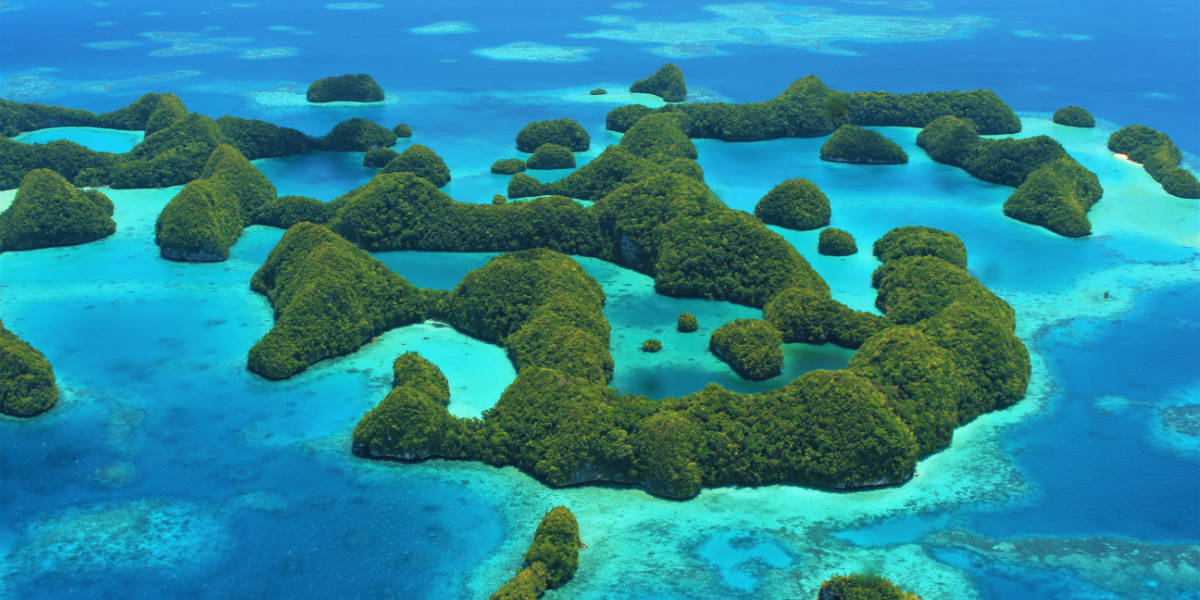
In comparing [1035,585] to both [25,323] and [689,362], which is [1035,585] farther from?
[25,323]

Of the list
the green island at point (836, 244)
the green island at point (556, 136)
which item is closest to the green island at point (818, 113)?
the green island at point (556, 136)

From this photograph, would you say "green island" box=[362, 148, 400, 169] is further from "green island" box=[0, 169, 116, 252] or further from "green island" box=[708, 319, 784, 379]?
"green island" box=[708, 319, 784, 379]

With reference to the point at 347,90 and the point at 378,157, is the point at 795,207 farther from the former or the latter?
the point at 347,90

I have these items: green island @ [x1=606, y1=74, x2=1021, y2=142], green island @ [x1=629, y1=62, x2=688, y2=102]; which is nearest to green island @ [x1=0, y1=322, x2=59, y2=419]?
green island @ [x1=606, y1=74, x2=1021, y2=142]

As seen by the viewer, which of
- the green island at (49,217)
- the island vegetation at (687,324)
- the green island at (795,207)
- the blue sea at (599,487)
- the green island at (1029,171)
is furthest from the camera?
the green island at (1029,171)

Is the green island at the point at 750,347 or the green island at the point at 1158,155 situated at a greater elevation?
the green island at the point at 1158,155

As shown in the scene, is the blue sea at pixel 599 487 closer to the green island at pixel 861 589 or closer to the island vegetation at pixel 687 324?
the island vegetation at pixel 687 324

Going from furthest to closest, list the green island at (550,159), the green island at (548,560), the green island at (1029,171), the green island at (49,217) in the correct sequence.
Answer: the green island at (550,159) → the green island at (1029,171) → the green island at (49,217) → the green island at (548,560)
